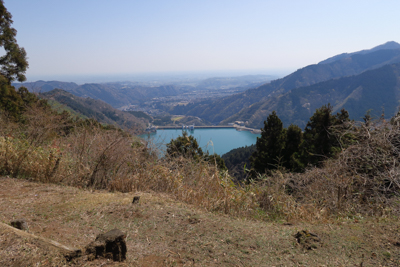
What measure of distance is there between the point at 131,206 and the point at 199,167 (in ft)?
6.02

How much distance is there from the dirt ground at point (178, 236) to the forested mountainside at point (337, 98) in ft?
327

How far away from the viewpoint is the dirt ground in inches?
72.5

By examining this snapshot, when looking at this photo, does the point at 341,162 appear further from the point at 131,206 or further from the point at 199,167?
the point at 131,206

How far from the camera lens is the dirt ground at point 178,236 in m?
1.84

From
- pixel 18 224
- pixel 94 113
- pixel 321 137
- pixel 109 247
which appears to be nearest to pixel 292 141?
pixel 321 137

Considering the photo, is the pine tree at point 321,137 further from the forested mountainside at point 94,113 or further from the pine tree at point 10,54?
the pine tree at point 10,54

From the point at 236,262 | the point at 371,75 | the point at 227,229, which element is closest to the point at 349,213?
the point at 227,229

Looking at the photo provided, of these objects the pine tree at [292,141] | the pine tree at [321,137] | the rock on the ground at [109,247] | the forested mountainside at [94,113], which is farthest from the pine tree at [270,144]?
the rock on the ground at [109,247]

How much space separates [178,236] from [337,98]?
466ft

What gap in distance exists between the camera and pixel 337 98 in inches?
4852

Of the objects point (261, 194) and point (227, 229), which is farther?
point (261, 194)

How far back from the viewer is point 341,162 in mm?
4543

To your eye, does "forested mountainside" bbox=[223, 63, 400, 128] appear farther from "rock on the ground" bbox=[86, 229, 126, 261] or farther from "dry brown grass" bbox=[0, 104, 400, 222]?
"rock on the ground" bbox=[86, 229, 126, 261]

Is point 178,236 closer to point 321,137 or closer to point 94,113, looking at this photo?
point 94,113
